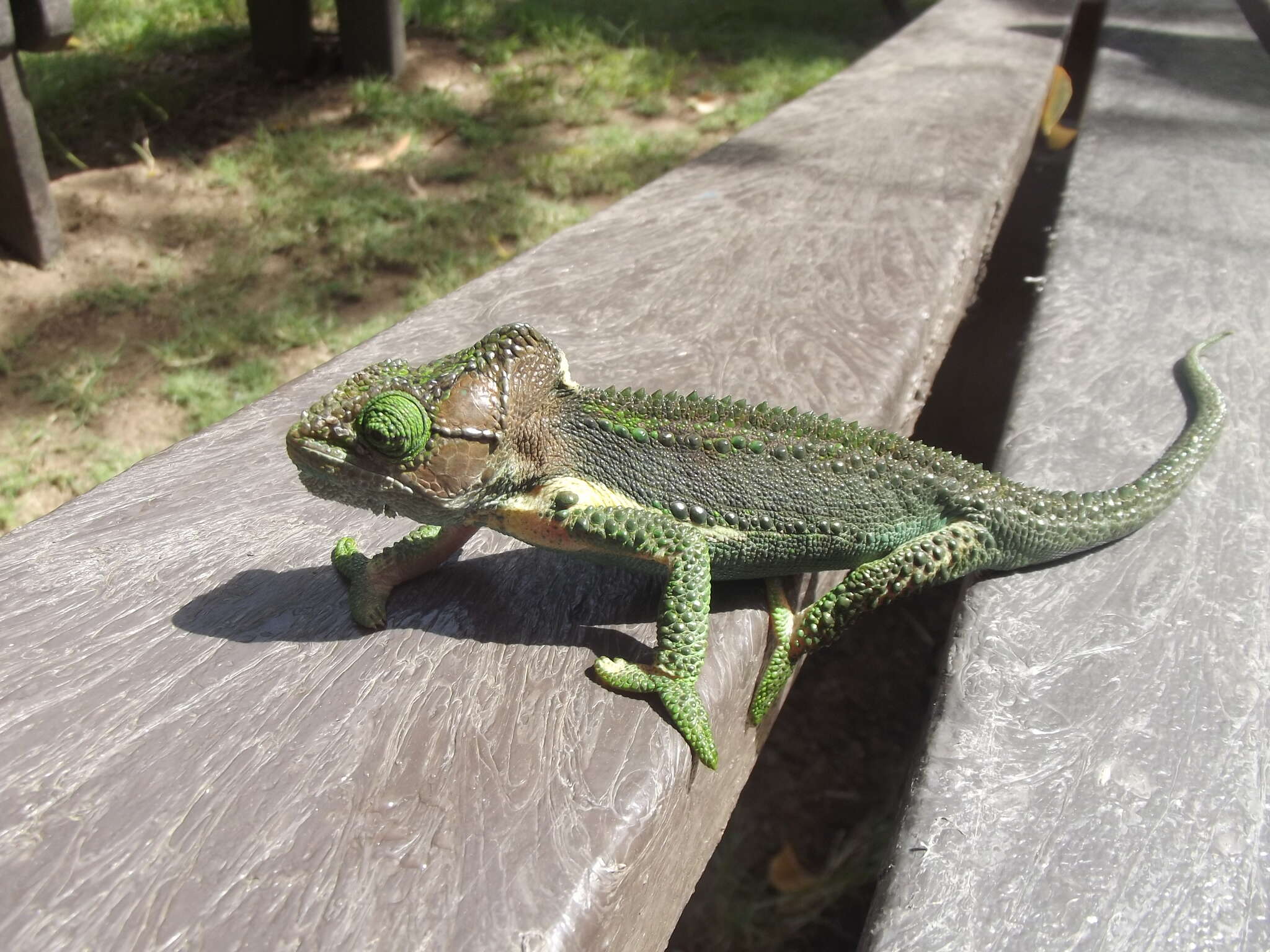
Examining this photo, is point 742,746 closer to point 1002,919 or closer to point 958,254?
point 1002,919

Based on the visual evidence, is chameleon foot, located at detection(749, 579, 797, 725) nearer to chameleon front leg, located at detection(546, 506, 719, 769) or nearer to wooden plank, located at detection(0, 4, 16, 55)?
chameleon front leg, located at detection(546, 506, 719, 769)

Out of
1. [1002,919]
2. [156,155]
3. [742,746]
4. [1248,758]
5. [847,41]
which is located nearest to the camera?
[1002,919]

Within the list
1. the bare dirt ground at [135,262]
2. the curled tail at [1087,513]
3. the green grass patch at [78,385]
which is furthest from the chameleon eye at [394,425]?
the green grass patch at [78,385]

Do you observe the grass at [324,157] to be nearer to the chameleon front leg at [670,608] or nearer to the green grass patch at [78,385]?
the green grass patch at [78,385]

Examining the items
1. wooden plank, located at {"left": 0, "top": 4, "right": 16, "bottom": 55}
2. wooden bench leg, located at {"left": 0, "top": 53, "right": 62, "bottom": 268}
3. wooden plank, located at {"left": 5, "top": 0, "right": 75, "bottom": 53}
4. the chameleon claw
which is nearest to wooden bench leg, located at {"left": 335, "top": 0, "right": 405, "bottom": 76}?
wooden plank, located at {"left": 5, "top": 0, "right": 75, "bottom": 53}

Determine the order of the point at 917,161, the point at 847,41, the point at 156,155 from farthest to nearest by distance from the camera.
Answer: the point at 847,41 → the point at 156,155 → the point at 917,161

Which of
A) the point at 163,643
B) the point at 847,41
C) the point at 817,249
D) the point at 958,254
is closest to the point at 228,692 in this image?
the point at 163,643
